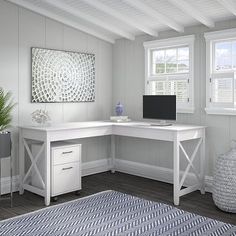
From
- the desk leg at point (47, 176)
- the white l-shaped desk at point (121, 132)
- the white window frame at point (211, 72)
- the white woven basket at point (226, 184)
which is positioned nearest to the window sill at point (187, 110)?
the white window frame at point (211, 72)

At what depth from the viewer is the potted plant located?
3.83 meters

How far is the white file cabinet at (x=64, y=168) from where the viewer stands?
411 centimetres

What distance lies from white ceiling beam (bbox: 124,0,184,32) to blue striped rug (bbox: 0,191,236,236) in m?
2.32

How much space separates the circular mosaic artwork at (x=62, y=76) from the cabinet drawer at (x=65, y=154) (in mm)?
912

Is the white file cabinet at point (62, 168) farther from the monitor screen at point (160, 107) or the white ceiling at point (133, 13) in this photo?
the white ceiling at point (133, 13)

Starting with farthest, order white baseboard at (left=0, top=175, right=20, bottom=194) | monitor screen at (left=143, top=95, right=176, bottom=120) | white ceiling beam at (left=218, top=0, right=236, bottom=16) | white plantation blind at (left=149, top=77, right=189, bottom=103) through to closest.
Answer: white plantation blind at (left=149, top=77, right=189, bottom=103) → monitor screen at (left=143, top=95, right=176, bottom=120) → white baseboard at (left=0, top=175, right=20, bottom=194) → white ceiling beam at (left=218, top=0, right=236, bottom=16)


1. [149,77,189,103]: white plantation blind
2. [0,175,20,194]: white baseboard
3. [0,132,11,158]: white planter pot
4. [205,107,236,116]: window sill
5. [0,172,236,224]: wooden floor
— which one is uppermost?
[149,77,189,103]: white plantation blind

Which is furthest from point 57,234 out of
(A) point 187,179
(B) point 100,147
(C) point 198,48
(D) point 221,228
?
(C) point 198,48

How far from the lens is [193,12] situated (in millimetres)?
3988

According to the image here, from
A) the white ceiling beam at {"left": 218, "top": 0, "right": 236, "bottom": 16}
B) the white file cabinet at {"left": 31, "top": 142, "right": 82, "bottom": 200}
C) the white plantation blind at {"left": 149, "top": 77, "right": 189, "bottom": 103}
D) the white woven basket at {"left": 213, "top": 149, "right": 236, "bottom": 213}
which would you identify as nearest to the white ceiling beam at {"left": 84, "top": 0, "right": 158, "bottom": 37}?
the white plantation blind at {"left": 149, "top": 77, "right": 189, "bottom": 103}

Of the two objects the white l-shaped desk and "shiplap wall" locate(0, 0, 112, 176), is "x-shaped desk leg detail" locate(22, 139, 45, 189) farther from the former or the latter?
"shiplap wall" locate(0, 0, 112, 176)

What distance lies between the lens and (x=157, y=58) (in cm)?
516

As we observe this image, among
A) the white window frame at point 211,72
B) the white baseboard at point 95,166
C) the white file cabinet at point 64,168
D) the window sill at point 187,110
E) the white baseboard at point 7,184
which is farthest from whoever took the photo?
the white baseboard at point 95,166

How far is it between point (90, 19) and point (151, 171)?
96.5 inches
